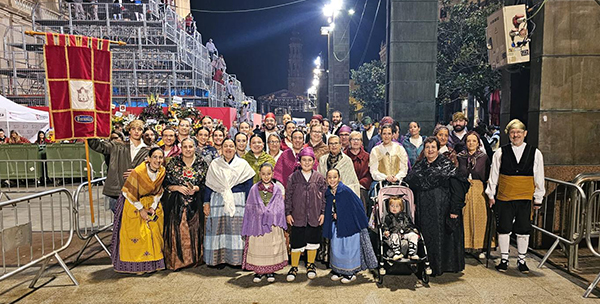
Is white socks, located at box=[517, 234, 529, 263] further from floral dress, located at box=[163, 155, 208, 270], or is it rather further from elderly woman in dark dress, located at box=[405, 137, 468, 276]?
floral dress, located at box=[163, 155, 208, 270]

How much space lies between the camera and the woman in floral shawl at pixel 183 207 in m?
5.02

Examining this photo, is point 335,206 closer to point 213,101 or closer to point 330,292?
point 330,292

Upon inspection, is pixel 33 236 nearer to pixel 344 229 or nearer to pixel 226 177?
pixel 226 177

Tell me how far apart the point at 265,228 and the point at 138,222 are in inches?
64.8

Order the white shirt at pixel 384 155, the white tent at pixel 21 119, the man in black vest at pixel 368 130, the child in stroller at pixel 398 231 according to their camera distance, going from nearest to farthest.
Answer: the child in stroller at pixel 398 231
the white shirt at pixel 384 155
the man in black vest at pixel 368 130
the white tent at pixel 21 119

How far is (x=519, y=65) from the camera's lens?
20.9 ft

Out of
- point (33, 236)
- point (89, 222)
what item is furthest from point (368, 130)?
point (33, 236)

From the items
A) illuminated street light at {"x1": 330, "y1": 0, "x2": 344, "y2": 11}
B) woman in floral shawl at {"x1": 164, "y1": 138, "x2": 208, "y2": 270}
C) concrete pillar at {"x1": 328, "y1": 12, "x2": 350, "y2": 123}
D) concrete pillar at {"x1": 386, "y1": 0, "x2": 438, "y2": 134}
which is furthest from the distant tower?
woman in floral shawl at {"x1": 164, "y1": 138, "x2": 208, "y2": 270}

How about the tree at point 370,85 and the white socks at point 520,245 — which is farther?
the tree at point 370,85

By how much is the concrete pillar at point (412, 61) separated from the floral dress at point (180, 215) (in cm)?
692

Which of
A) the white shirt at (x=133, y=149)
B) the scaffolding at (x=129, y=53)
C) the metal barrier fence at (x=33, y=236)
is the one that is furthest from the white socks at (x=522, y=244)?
the scaffolding at (x=129, y=53)

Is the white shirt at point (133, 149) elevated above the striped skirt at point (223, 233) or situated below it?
above

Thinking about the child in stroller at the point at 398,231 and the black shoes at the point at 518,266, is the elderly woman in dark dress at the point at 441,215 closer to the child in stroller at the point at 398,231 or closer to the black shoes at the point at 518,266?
the child in stroller at the point at 398,231

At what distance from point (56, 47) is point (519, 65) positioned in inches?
280
